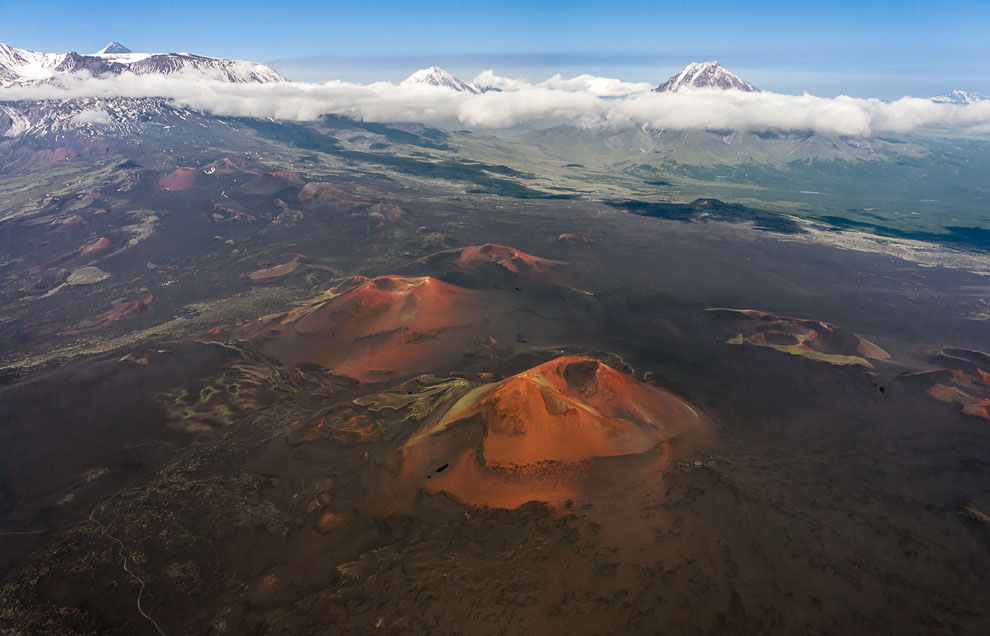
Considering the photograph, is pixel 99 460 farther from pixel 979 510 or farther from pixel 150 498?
pixel 979 510

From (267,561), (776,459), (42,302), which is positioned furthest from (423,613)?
(42,302)

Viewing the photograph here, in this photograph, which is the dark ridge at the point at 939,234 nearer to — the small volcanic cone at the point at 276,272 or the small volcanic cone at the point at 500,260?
the small volcanic cone at the point at 500,260

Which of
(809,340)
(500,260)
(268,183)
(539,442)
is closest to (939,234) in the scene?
(809,340)

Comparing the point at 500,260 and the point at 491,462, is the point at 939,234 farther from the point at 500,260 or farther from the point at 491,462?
the point at 491,462

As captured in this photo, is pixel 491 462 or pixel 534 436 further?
pixel 534 436

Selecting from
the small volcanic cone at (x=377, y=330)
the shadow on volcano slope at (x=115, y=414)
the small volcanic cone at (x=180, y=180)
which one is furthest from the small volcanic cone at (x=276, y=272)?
the small volcanic cone at (x=180, y=180)
